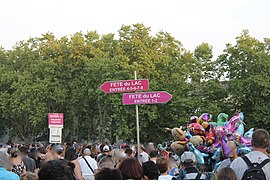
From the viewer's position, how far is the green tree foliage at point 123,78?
4194 centimetres

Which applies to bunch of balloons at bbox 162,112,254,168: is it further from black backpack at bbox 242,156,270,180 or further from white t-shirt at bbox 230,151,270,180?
black backpack at bbox 242,156,270,180

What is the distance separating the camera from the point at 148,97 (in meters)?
13.3

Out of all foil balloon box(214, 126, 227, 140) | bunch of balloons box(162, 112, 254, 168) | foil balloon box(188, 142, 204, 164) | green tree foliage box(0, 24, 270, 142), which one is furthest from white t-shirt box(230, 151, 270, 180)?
green tree foliage box(0, 24, 270, 142)

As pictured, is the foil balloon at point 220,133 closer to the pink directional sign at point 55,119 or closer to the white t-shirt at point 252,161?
the white t-shirt at point 252,161

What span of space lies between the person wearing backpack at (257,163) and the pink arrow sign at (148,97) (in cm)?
660

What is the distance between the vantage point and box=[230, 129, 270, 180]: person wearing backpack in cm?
622

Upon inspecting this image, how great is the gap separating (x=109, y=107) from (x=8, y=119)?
12819 mm

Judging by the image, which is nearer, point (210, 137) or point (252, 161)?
point (252, 161)

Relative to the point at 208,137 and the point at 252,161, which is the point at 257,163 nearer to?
the point at 252,161

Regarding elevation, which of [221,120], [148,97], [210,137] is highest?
[148,97]

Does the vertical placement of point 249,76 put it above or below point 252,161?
above

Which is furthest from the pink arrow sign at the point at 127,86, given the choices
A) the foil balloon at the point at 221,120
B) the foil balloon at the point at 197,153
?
the foil balloon at the point at 197,153

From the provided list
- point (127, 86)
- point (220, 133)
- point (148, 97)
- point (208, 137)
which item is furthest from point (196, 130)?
point (127, 86)

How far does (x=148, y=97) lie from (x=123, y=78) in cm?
2915
